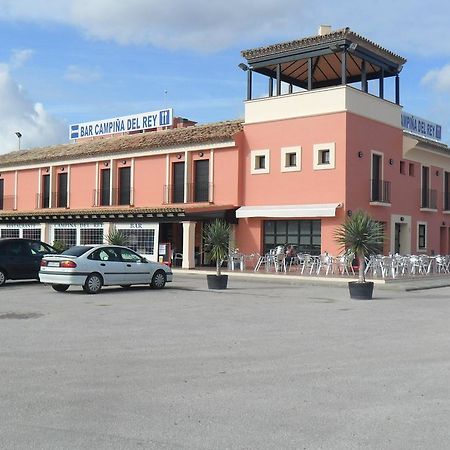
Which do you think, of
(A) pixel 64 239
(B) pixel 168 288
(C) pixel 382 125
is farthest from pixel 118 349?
(A) pixel 64 239

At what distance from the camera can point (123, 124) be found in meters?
42.2

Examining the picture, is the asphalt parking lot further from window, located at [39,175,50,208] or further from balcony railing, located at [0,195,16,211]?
balcony railing, located at [0,195,16,211]

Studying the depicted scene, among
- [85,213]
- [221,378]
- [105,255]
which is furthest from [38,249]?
[221,378]

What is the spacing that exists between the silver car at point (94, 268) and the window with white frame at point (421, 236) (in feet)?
59.8

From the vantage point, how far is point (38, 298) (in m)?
16.3

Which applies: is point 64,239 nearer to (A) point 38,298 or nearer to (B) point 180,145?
(B) point 180,145

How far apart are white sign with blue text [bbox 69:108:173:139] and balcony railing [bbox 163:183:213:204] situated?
736 cm

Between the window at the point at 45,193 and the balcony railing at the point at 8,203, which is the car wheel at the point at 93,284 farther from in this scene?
the balcony railing at the point at 8,203

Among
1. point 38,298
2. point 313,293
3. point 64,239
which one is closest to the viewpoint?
point 38,298

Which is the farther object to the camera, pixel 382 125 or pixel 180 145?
pixel 180 145

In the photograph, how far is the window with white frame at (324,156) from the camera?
27.8m

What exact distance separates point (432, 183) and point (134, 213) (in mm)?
16118

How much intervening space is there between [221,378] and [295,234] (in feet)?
72.9

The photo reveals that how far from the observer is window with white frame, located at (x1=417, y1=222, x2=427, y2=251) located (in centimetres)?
3306
